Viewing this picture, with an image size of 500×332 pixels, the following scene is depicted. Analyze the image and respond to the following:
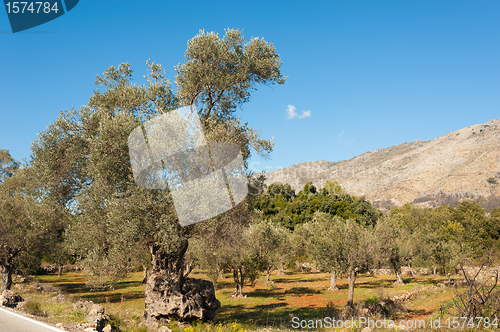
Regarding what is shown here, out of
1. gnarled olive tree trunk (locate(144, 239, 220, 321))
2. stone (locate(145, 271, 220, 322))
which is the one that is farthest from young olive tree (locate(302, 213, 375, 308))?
stone (locate(145, 271, 220, 322))

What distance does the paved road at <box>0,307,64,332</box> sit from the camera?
9.57 meters

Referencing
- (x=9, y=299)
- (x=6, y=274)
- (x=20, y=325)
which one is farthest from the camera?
(x=6, y=274)

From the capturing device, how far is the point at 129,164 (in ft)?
43.2

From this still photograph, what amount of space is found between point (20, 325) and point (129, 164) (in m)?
6.77

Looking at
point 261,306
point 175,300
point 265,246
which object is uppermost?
point 175,300

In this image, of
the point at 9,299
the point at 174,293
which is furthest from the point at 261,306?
the point at 9,299

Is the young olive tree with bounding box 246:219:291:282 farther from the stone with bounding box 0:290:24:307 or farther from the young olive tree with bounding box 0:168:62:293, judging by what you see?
the stone with bounding box 0:290:24:307

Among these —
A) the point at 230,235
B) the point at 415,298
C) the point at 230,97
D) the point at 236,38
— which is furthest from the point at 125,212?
the point at 415,298

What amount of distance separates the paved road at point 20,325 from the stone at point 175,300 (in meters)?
4.22

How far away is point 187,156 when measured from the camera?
43.0ft

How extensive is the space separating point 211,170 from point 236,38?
25.0 ft

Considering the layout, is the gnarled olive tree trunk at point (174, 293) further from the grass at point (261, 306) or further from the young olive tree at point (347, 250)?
the young olive tree at point (347, 250)

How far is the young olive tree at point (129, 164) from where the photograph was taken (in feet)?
40.2

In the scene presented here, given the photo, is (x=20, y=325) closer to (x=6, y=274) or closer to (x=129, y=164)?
(x=129, y=164)
